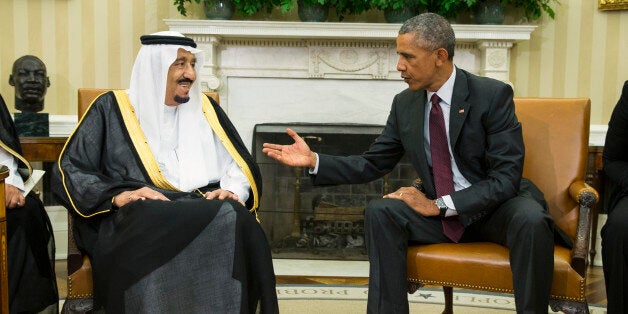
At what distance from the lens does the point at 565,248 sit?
113 inches

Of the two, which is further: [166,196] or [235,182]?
[235,182]

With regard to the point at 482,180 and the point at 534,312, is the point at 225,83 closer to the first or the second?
the point at 482,180

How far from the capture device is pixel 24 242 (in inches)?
116

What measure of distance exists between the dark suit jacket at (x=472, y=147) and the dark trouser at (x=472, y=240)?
0.33 ft

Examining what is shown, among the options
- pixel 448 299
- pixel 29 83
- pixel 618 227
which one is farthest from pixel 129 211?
pixel 29 83

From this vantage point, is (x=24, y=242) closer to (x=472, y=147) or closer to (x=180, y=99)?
(x=180, y=99)

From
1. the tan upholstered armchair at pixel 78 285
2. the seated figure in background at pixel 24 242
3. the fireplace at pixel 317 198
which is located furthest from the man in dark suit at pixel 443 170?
the fireplace at pixel 317 198

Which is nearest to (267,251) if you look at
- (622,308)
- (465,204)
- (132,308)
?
(132,308)

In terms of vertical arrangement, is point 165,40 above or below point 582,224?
above

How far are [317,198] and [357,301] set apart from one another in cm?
124

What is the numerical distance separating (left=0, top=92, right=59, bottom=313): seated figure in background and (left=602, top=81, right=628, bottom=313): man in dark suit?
2357mm

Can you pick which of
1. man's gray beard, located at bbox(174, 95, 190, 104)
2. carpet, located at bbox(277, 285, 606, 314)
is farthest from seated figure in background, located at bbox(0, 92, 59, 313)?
carpet, located at bbox(277, 285, 606, 314)

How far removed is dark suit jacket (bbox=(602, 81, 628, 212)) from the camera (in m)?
3.03

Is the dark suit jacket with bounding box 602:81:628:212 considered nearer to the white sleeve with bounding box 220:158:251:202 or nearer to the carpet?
the carpet
